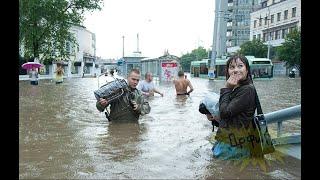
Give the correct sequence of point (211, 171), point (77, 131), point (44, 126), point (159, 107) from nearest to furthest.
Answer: point (211, 171) < point (77, 131) < point (44, 126) < point (159, 107)

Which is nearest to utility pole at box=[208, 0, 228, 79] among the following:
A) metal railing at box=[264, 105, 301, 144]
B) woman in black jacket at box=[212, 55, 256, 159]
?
metal railing at box=[264, 105, 301, 144]

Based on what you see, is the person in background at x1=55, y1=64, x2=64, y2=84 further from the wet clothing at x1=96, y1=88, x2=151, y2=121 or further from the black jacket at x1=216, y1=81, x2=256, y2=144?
the black jacket at x1=216, y1=81, x2=256, y2=144

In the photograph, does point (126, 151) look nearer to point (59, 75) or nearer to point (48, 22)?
point (59, 75)

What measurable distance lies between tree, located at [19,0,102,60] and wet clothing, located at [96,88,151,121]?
28.9 metres

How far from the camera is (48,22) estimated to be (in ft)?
124

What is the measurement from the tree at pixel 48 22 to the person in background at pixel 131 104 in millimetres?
28906

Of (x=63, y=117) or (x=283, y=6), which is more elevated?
(x=283, y=6)

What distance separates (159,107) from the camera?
13.2 meters

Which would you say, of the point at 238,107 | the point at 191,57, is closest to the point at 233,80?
the point at 238,107

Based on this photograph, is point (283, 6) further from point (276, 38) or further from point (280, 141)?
point (280, 141)

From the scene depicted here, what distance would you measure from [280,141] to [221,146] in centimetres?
85

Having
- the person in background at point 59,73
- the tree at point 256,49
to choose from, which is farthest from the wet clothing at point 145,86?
the tree at point 256,49

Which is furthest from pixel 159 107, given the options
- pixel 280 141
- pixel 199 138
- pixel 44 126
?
pixel 280 141

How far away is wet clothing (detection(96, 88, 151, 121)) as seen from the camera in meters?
8.25
